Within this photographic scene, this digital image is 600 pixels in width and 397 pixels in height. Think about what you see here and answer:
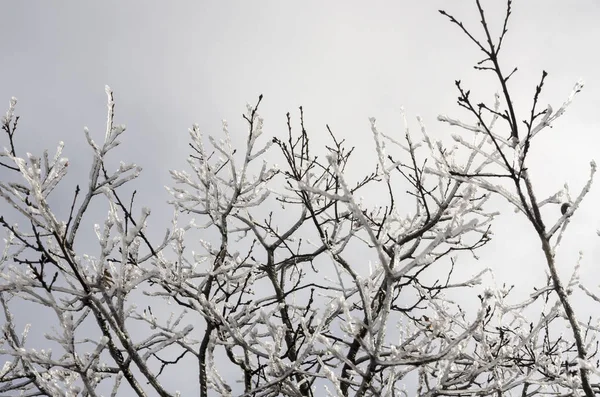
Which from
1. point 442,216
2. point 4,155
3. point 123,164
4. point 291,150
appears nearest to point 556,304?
point 442,216

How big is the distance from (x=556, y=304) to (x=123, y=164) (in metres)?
4.47

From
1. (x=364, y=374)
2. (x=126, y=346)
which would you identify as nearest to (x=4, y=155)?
(x=126, y=346)

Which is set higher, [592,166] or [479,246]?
[479,246]

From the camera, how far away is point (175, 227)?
4844mm

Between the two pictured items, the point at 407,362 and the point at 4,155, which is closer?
the point at 407,362

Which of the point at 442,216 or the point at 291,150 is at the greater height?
the point at 291,150

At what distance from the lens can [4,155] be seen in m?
3.98

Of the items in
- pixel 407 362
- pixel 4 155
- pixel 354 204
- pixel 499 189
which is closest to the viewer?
pixel 354 204

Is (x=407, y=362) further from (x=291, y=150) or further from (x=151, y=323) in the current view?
(x=151, y=323)

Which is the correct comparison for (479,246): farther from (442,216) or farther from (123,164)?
(123,164)

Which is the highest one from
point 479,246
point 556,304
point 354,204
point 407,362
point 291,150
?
point 291,150

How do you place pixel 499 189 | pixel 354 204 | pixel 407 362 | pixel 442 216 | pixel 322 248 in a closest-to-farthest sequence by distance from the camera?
pixel 354 204
pixel 407 362
pixel 499 189
pixel 442 216
pixel 322 248

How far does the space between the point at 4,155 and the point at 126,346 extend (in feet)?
6.25

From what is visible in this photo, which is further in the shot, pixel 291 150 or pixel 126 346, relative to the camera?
pixel 291 150
